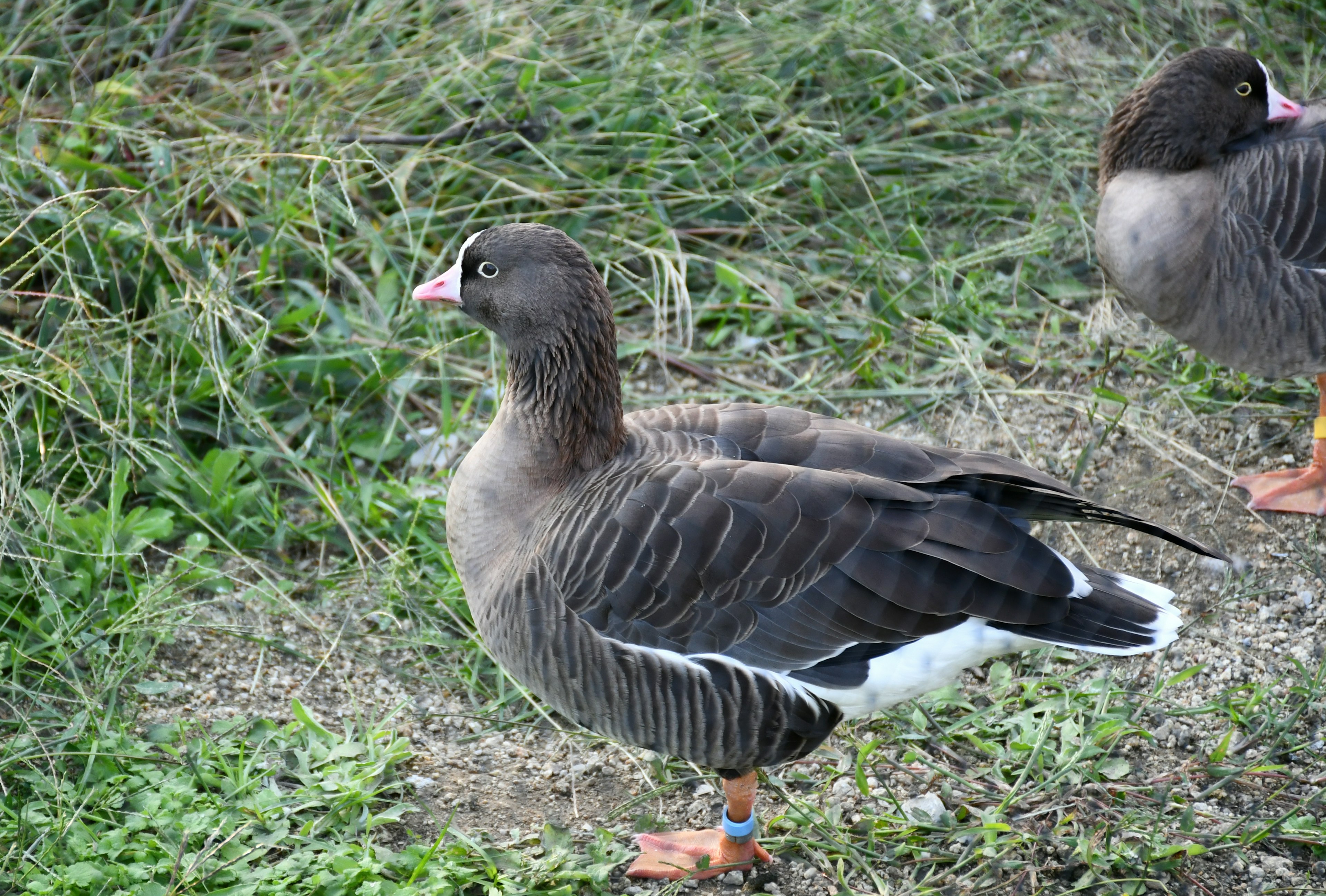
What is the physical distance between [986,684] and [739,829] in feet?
3.42

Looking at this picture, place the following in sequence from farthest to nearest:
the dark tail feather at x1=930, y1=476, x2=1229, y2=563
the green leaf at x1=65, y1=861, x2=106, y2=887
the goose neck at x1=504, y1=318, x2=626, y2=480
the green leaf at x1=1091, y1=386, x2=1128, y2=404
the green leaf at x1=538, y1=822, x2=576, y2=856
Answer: the green leaf at x1=1091, y1=386, x2=1128, y2=404 < the goose neck at x1=504, y1=318, x2=626, y2=480 < the green leaf at x1=538, y1=822, x2=576, y2=856 < the dark tail feather at x1=930, y1=476, x2=1229, y2=563 < the green leaf at x1=65, y1=861, x2=106, y2=887

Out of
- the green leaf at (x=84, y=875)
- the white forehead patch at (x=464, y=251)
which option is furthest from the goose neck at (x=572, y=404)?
the green leaf at (x=84, y=875)

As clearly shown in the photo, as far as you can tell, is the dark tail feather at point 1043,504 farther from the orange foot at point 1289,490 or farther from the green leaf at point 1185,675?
the orange foot at point 1289,490

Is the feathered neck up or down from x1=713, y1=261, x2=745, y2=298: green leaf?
up

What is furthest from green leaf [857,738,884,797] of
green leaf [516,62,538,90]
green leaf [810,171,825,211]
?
green leaf [516,62,538,90]

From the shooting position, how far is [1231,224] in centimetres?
407

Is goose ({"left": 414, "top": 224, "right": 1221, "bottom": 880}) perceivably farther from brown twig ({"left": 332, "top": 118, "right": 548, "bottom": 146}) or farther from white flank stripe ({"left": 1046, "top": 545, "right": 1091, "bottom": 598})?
brown twig ({"left": 332, "top": 118, "right": 548, "bottom": 146})

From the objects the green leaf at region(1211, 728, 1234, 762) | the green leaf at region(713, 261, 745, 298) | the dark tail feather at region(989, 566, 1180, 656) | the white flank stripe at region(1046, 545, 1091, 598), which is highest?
the green leaf at region(713, 261, 745, 298)

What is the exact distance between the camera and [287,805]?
311 centimetres

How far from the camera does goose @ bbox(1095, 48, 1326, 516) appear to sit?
4027 mm

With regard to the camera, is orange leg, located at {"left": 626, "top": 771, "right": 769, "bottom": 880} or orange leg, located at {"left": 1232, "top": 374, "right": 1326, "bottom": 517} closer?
orange leg, located at {"left": 626, "top": 771, "right": 769, "bottom": 880}

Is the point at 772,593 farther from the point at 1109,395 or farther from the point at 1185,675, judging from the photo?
the point at 1109,395

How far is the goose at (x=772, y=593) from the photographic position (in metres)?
2.84

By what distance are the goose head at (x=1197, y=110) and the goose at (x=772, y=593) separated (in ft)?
5.73
